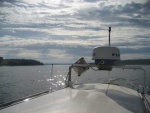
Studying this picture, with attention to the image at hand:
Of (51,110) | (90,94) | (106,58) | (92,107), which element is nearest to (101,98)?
(90,94)

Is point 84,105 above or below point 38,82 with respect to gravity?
above

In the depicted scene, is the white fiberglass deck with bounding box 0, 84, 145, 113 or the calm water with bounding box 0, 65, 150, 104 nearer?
the white fiberglass deck with bounding box 0, 84, 145, 113

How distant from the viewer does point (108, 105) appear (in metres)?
6.86

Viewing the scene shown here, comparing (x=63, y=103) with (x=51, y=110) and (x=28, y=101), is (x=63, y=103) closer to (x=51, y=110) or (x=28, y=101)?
(x=51, y=110)

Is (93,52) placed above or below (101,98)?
above

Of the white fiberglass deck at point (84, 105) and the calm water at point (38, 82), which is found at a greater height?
the white fiberglass deck at point (84, 105)

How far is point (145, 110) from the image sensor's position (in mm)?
7141

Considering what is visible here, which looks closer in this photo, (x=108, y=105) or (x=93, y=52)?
(x=108, y=105)

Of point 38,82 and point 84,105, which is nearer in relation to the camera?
point 84,105

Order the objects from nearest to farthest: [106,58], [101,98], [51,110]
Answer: [51,110] < [101,98] < [106,58]

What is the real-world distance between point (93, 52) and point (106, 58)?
0.74m

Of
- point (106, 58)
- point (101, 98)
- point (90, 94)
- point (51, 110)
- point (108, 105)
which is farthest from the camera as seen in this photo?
point (106, 58)

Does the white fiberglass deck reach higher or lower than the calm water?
higher

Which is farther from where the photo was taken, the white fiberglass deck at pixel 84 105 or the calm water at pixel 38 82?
the calm water at pixel 38 82
